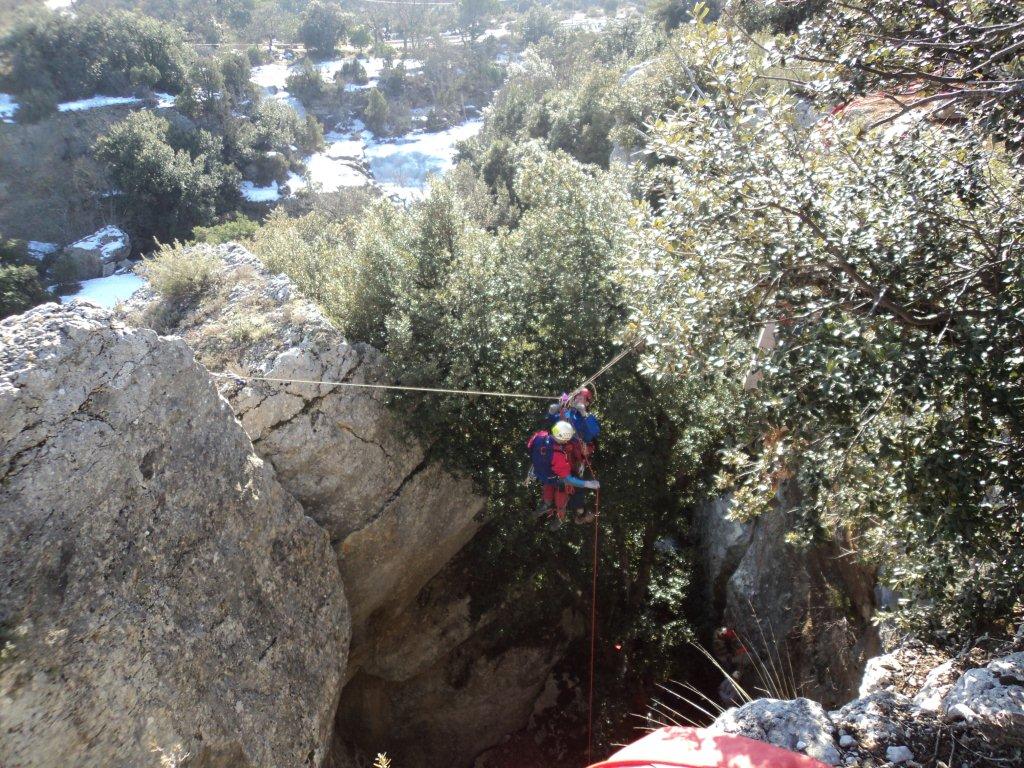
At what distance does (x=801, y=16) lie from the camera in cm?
1684

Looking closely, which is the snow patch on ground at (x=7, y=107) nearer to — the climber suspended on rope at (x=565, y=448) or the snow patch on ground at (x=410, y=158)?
the snow patch on ground at (x=410, y=158)

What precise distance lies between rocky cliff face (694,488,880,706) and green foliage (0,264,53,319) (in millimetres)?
24266

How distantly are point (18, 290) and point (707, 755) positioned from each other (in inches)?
1119

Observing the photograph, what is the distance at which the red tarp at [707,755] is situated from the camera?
366 centimetres

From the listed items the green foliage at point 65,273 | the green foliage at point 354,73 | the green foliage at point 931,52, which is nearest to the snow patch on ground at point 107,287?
the green foliage at point 65,273

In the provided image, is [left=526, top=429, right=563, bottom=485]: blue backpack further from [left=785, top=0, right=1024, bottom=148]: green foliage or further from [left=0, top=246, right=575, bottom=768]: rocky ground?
[left=785, top=0, right=1024, bottom=148]: green foliage

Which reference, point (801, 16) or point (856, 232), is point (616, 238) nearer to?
point (856, 232)

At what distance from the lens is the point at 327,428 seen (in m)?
9.41

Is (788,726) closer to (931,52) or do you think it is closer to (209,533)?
(931,52)

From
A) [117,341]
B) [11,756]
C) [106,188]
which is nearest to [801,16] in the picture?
[117,341]

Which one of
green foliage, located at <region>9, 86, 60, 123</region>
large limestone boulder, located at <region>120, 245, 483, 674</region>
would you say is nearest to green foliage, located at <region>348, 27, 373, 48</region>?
green foliage, located at <region>9, 86, 60, 123</region>

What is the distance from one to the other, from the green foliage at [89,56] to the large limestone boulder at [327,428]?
38629mm

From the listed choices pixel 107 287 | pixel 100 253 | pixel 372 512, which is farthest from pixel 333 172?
pixel 372 512

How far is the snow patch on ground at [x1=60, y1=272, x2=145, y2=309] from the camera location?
26.8 m
